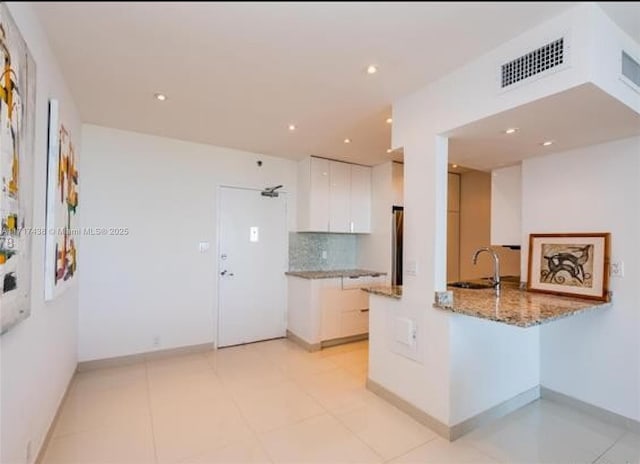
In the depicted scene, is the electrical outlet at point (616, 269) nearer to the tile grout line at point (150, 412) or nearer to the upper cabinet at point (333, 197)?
the upper cabinet at point (333, 197)

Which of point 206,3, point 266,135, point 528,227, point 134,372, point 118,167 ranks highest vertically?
point 266,135

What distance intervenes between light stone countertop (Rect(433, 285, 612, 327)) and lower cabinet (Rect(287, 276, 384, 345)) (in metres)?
1.55

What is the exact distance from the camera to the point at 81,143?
9.84 feet

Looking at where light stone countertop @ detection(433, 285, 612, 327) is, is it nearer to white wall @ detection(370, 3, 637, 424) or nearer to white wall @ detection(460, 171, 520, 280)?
white wall @ detection(370, 3, 637, 424)

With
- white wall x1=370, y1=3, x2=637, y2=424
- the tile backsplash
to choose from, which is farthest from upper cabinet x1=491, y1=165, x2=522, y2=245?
the tile backsplash

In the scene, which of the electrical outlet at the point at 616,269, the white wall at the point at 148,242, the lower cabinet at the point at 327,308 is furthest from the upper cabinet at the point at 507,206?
the white wall at the point at 148,242

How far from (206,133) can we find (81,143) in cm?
112

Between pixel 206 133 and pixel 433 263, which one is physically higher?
pixel 206 133

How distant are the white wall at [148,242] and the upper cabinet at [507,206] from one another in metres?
2.77

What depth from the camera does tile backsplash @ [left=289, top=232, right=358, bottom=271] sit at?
13.9ft

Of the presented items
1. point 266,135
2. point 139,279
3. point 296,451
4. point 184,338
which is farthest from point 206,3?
point 184,338

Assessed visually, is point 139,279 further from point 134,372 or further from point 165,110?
point 165,110

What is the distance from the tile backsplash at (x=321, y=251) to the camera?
167 inches


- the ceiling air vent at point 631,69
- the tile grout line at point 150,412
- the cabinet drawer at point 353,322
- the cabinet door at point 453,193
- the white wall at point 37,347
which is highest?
the ceiling air vent at point 631,69
